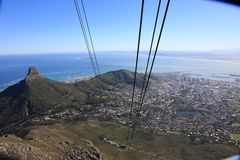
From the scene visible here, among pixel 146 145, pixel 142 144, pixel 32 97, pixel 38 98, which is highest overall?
pixel 32 97

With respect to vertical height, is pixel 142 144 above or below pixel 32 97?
below

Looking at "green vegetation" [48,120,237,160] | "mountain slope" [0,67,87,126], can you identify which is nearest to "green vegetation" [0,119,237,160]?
"green vegetation" [48,120,237,160]

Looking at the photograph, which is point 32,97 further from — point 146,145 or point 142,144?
point 146,145

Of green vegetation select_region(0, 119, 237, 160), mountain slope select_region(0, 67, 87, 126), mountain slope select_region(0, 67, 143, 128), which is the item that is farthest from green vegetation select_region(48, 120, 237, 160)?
mountain slope select_region(0, 67, 87, 126)

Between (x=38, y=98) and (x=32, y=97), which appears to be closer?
(x=32, y=97)

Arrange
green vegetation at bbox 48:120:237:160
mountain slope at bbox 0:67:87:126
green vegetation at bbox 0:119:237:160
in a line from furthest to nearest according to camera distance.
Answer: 1. mountain slope at bbox 0:67:87:126
2. green vegetation at bbox 48:120:237:160
3. green vegetation at bbox 0:119:237:160

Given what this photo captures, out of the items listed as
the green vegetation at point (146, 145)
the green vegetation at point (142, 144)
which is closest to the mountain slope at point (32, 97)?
the green vegetation at point (142, 144)

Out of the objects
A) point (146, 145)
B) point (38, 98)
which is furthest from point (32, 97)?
point (146, 145)

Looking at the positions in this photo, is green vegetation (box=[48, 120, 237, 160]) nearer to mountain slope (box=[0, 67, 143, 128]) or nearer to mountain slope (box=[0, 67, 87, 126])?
mountain slope (box=[0, 67, 143, 128])

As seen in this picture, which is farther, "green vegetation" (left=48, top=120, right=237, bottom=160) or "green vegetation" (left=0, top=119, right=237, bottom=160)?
"green vegetation" (left=48, top=120, right=237, bottom=160)

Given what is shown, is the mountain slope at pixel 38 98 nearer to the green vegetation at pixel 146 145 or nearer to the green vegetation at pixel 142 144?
the green vegetation at pixel 142 144

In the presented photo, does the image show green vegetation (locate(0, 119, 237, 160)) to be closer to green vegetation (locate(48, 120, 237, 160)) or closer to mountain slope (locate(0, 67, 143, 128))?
green vegetation (locate(48, 120, 237, 160))

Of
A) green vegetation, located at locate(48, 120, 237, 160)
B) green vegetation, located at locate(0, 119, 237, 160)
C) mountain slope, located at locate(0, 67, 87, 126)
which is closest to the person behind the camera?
green vegetation, located at locate(0, 119, 237, 160)

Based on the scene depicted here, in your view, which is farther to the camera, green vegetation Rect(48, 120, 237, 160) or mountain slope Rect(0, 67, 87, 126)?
mountain slope Rect(0, 67, 87, 126)
